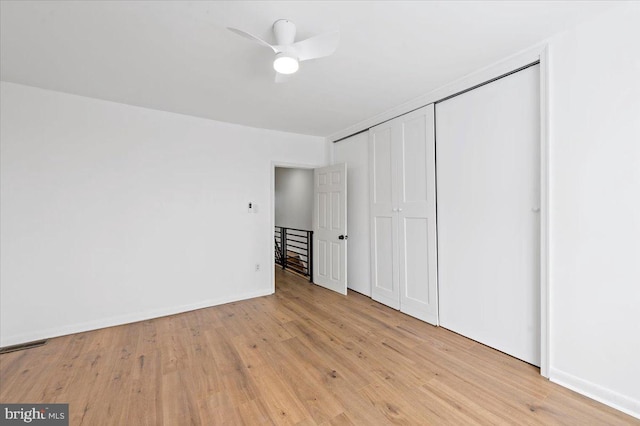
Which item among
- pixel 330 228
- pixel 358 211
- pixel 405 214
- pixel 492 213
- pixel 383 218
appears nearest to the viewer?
pixel 492 213

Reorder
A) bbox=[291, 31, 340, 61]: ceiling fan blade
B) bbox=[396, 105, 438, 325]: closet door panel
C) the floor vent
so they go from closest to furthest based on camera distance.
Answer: bbox=[291, 31, 340, 61]: ceiling fan blade
the floor vent
bbox=[396, 105, 438, 325]: closet door panel

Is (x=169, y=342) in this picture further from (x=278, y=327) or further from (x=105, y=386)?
(x=278, y=327)

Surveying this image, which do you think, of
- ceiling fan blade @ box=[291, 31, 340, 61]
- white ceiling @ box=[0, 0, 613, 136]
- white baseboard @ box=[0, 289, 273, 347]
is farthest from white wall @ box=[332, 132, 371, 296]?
ceiling fan blade @ box=[291, 31, 340, 61]

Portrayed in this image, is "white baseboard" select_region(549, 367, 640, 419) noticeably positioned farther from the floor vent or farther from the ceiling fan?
the floor vent

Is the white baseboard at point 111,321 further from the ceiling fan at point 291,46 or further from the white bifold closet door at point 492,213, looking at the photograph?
→ the ceiling fan at point 291,46

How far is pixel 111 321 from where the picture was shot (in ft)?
10.1

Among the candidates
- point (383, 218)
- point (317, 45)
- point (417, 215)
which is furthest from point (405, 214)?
point (317, 45)

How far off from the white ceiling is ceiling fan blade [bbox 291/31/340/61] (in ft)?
0.55

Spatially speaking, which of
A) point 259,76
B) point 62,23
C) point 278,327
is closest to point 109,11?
point 62,23

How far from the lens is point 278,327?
298 cm

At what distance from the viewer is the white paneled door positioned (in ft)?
13.5

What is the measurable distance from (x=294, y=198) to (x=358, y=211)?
274 centimetres

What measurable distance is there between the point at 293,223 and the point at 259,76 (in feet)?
14.3

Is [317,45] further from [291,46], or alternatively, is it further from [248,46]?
[248,46]
